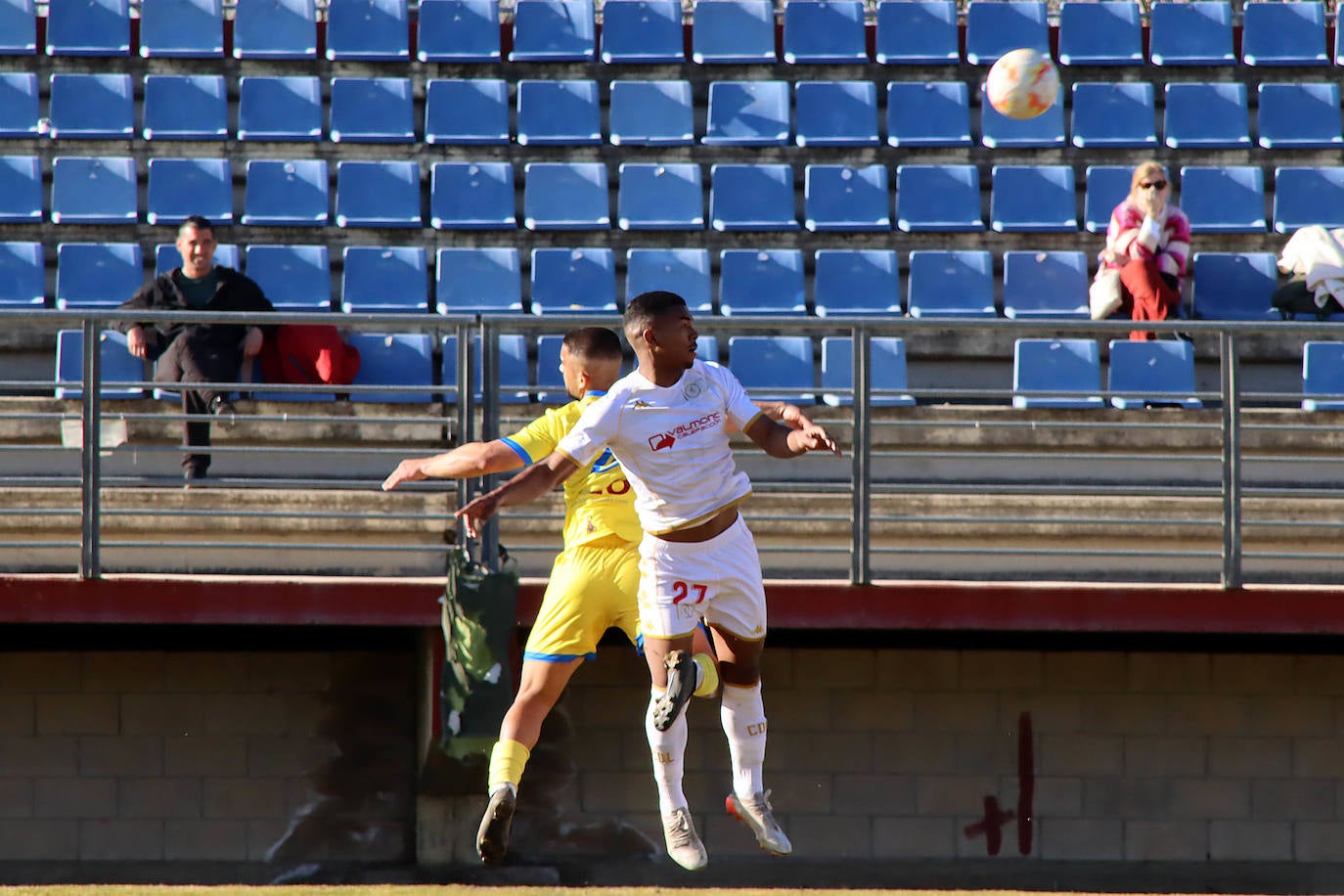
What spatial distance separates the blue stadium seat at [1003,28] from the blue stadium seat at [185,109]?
603 centimetres

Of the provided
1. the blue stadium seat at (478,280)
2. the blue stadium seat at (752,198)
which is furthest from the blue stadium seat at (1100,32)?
the blue stadium seat at (478,280)

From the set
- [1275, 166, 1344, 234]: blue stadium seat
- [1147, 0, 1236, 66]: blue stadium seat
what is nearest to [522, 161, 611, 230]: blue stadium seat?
[1147, 0, 1236, 66]: blue stadium seat

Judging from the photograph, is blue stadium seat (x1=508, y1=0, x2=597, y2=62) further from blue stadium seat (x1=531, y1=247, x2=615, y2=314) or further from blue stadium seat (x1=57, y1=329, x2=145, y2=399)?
blue stadium seat (x1=57, y1=329, x2=145, y2=399)

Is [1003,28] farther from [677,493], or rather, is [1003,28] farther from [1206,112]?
[677,493]

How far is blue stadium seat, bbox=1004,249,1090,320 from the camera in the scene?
11.7 meters

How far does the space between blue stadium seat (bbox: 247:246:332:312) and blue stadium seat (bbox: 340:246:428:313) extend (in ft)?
0.55

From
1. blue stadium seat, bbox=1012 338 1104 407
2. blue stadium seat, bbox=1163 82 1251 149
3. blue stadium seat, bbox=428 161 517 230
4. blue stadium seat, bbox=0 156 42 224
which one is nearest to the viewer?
blue stadium seat, bbox=1012 338 1104 407

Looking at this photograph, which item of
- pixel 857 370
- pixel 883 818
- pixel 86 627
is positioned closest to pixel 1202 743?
pixel 883 818

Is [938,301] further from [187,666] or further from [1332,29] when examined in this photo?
[187,666]

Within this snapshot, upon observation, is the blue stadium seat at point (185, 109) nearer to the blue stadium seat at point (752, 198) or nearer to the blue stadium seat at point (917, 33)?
the blue stadium seat at point (752, 198)

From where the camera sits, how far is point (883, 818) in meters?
9.85

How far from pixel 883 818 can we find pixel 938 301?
12.7 feet

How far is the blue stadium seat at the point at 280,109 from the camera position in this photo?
1269cm

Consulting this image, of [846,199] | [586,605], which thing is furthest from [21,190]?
[586,605]
